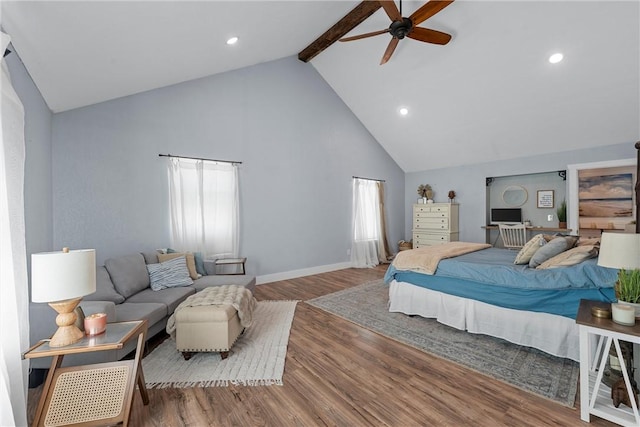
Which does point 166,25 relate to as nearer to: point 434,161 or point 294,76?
point 294,76

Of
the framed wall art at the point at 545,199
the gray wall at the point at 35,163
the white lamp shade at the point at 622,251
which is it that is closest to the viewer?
the white lamp shade at the point at 622,251

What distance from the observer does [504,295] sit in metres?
2.49

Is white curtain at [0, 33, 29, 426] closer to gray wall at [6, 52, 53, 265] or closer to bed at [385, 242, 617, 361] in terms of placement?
gray wall at [6, 52, 53, 265]

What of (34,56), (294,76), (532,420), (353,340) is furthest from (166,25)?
(532,420)

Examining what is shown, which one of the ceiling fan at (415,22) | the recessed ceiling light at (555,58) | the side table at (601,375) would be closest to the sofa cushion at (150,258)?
the ceiling fan at (415,22)

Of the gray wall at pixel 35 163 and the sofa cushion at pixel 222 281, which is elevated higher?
the gray wall at pixel 35 163

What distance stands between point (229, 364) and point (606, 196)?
22.1 ft

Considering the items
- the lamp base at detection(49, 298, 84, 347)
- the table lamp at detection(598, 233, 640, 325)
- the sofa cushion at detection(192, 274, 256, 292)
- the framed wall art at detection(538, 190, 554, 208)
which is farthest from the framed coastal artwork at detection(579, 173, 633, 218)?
the lamp base at detection(49, 298, 84, 347)

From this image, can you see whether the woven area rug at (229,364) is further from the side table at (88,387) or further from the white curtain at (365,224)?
the white curtain at (365,224)

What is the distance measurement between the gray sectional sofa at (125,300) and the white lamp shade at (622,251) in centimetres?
313

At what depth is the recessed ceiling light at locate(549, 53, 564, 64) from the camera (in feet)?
11.5

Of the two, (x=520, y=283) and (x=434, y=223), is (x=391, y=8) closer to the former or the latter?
(x=520, y=283)

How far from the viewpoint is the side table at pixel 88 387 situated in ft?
4.82

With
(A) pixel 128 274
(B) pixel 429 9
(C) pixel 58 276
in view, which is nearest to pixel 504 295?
(B) pixel 429 9
